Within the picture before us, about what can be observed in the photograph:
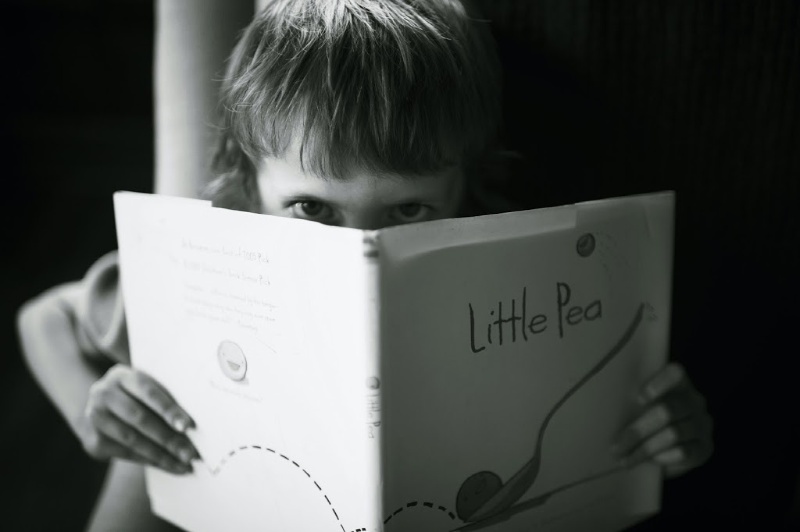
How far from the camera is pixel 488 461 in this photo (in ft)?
1.93

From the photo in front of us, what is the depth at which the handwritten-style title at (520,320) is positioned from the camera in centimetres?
55

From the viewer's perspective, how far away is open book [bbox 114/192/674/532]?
1.67ft

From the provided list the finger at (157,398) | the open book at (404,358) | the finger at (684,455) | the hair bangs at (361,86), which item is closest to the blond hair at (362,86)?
the hair bangs at (361,86)

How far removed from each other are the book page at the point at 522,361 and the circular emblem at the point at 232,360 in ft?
0.48

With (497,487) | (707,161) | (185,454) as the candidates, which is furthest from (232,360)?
(707,161)

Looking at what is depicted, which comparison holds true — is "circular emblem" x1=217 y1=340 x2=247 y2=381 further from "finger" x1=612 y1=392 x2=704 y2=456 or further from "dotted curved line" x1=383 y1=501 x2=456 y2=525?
"finger" x1=612 y1=392 x2=704 y2=456

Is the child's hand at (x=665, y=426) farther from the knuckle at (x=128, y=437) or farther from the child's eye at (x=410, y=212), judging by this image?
the knuckle at (x=128, y=437)

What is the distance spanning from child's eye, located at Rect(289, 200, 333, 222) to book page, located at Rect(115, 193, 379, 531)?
13 centimetres

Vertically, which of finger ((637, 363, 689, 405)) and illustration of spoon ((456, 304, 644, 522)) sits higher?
finger ((637, 363, 689, 405))

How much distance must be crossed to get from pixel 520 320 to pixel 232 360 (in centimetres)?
24

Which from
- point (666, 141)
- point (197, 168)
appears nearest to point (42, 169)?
point (197, 168)

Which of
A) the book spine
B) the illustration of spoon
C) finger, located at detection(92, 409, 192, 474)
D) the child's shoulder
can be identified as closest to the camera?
the book spine

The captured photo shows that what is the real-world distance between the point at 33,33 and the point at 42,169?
18.0 inches

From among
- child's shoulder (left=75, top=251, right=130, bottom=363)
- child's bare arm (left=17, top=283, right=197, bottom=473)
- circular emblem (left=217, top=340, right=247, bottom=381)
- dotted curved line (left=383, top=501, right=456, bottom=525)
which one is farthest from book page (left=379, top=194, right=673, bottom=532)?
child's shoulder (left=75, top=251, right=130, bottom=363)
